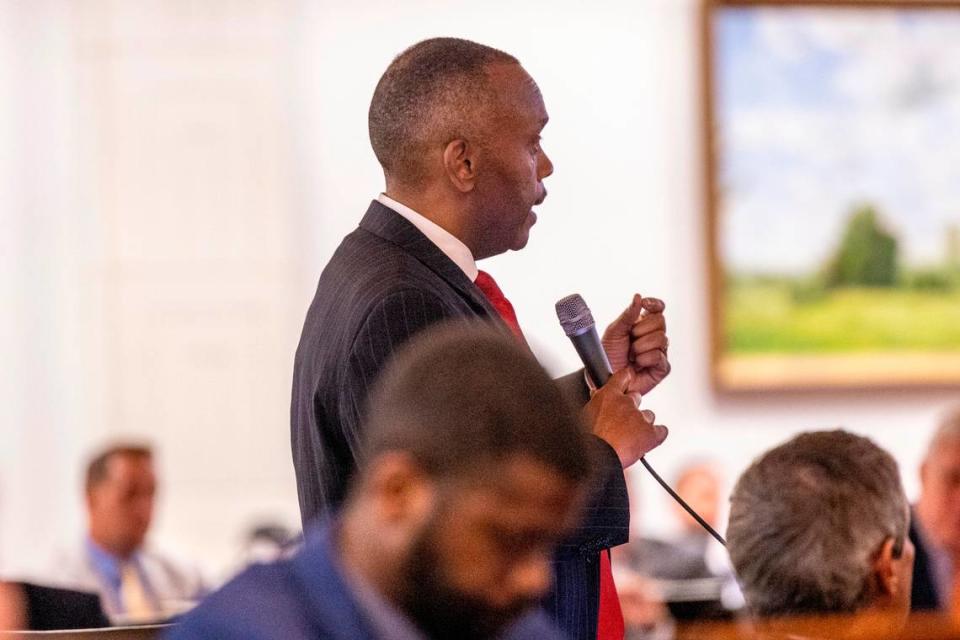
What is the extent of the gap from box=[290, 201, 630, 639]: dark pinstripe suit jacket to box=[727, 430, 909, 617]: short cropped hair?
0.15 metres

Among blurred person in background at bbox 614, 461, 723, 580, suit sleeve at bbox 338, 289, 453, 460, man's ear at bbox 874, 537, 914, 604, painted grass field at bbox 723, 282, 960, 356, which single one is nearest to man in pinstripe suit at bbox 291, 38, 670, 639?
suit sleeve at bbox 338, 289, 453, 460

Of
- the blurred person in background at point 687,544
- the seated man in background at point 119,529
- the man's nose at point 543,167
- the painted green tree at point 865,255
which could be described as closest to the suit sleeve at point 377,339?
the man's nose at point 543,167

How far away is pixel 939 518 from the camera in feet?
7.95

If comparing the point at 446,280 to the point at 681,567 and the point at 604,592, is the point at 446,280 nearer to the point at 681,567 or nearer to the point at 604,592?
the point at 604,592

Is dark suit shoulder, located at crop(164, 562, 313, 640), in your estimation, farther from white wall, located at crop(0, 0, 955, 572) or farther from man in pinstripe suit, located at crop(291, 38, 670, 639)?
white wall, located at crop(0, 0, 955, 572)

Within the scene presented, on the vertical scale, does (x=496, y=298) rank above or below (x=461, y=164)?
below

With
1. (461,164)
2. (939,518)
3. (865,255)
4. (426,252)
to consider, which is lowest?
(939,518)

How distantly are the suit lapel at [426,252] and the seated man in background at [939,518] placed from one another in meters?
0.91

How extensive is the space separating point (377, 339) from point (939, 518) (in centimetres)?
120

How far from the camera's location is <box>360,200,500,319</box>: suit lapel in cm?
175

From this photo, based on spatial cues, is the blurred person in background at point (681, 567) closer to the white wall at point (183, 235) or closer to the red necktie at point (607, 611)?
the white wall at point (183, 235)

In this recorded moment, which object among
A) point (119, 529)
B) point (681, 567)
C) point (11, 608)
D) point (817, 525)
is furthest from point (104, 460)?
point (817, 525)

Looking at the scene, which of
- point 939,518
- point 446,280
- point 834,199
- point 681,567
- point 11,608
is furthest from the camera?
point 834,199

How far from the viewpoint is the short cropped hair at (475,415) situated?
1.02 meters
